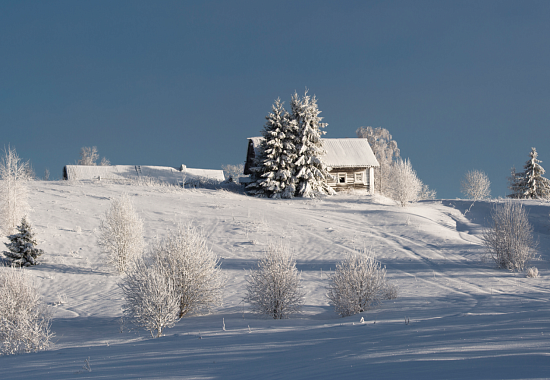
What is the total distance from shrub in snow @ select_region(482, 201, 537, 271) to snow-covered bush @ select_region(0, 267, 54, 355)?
15211 millimetres

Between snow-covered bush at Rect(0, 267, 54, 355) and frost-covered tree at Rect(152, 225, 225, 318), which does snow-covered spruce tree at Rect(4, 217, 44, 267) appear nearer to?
snow-covered bush at Rect(0, 267, 54, 355)

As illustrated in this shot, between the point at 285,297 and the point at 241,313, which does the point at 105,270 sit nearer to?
the point at 241,313

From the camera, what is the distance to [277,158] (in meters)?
35.0

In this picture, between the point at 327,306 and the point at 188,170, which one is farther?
the point at 188,170

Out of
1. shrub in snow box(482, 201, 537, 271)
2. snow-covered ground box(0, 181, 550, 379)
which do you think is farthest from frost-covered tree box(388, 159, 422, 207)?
shrub in snow box(482, 201, 537, 271)

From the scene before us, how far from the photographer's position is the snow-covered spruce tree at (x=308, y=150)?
34375 mm

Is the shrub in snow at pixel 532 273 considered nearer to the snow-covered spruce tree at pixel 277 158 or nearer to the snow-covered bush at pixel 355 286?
the snow-covered bush at pixel 355 286

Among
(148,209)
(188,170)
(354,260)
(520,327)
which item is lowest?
(520,327)

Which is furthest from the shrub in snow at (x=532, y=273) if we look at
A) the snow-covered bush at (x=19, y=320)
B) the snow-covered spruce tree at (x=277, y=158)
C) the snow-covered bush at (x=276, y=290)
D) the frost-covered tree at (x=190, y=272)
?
the snow-covered spruce tree at (x=277, y=158)

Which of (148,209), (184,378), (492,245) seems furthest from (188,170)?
(184,378)

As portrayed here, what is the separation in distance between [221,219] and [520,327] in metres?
18.3

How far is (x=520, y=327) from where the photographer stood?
19.2ft

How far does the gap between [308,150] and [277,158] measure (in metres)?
2.94

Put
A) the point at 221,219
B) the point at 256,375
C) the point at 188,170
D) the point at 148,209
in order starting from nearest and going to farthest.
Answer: the point at 256,375 → the point at 221,219 → the point at 148,209 → the point at 188,170
